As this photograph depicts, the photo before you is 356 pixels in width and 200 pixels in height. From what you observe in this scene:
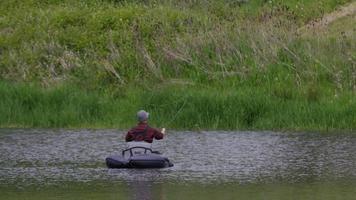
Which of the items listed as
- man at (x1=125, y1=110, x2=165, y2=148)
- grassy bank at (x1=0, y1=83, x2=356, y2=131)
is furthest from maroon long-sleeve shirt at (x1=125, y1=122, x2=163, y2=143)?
grassy bank at (x1=0, y1=83, x2=356, y2=131)

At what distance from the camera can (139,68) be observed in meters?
27.5

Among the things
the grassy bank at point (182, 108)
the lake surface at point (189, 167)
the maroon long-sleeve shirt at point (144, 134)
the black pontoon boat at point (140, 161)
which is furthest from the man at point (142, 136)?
the grassy bank at point (182, 108)

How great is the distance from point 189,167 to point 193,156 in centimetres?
154

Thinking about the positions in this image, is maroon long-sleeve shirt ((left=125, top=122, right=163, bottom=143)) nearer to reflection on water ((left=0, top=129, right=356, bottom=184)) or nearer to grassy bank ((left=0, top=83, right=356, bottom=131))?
reflection on water ((left=0, top=129, right=356, bottom=184))

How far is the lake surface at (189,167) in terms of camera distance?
1482cm

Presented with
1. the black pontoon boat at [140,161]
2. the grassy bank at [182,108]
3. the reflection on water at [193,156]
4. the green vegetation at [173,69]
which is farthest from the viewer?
the green vegetation at [173,69]

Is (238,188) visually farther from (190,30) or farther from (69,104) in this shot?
(190,30)

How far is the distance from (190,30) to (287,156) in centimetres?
1092

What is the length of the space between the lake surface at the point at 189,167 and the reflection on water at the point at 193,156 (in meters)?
0.02

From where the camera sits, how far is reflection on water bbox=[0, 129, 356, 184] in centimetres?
1667

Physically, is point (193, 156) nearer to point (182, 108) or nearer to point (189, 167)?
point (189, 167)

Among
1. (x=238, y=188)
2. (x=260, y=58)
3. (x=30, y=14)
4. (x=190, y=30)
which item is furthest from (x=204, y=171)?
(x=30, y=14)

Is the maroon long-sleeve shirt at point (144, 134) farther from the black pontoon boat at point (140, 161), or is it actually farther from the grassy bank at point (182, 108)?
the grassy bank at point (182, 108)

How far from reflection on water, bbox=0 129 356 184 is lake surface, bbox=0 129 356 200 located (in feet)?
0.06
